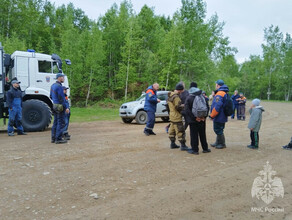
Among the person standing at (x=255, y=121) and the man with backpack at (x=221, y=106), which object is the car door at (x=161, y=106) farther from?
the person standing at (x=255, y=121)

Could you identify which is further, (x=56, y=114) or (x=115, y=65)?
(x=115, y=65)

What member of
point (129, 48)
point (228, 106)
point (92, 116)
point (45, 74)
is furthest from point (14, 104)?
point (129, 48)

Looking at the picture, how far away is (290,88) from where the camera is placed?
5712cm

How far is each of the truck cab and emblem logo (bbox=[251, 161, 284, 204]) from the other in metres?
8.28

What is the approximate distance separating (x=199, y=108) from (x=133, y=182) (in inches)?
105

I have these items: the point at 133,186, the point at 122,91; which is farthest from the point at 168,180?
the point at 122,91

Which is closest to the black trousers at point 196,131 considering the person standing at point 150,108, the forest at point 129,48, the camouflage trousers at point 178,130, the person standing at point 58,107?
the camouflage trousers at point 178,130

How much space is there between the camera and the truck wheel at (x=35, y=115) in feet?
31.6

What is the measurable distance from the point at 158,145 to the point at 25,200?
432cm

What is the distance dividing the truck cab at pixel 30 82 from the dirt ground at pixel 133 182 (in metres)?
2.81

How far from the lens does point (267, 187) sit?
13.1 ft

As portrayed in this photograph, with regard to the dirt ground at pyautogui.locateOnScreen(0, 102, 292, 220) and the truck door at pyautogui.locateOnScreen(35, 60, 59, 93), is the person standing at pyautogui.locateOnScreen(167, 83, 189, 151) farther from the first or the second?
the truck door at pyautogui.locateOnScreen(35, 60, 59, 93)

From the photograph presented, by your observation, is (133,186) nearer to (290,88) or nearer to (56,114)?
(56,114)

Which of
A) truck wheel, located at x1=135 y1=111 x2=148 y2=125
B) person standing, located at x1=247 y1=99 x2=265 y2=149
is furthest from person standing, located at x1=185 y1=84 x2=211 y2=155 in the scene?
truck wheel, located at x1=135 y1=111 x2=148 y2=125
